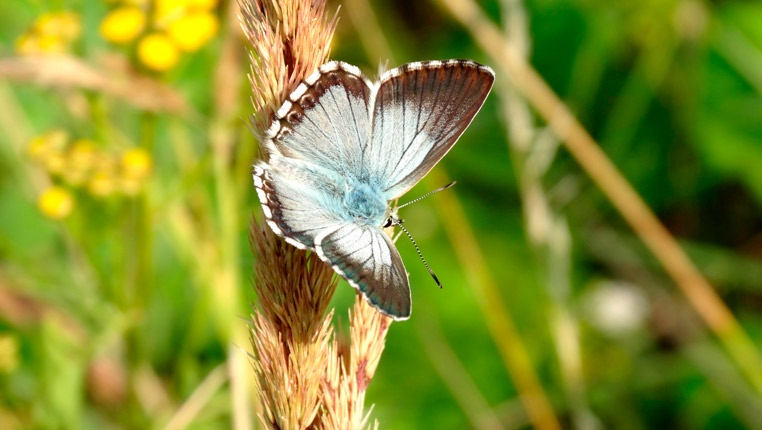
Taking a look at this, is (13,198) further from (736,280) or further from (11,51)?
(736,280)

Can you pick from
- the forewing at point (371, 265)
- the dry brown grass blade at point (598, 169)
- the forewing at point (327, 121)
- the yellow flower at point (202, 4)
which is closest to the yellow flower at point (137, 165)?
the yellow flower at point (202, 4)

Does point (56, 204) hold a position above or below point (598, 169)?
below

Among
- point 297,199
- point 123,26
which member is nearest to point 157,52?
point 123,26

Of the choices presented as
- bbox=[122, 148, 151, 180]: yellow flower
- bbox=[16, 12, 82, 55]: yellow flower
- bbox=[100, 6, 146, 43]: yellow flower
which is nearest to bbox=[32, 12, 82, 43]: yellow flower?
bbox=[16, 12, 82, 55]: yellow flower

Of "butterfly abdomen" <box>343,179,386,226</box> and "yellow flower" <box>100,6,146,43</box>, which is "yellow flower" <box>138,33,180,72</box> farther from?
"butterfly abdomen" <box>343,179,386,226</box>

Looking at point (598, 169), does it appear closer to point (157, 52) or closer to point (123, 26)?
point (157, 52)

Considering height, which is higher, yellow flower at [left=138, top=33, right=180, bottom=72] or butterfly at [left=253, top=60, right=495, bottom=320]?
yellow flower at [left=138, top=33, right=180, bottom=72]

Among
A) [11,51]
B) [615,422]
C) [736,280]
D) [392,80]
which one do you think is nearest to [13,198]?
[11,51]

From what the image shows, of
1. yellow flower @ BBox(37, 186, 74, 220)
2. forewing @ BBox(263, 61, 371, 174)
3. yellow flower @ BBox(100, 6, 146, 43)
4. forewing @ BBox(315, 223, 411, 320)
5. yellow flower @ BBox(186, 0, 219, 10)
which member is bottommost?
forewing @ BBox(315, 223, 411, 320)

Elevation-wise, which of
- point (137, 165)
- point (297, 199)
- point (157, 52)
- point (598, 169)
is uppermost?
point (157, 52)
